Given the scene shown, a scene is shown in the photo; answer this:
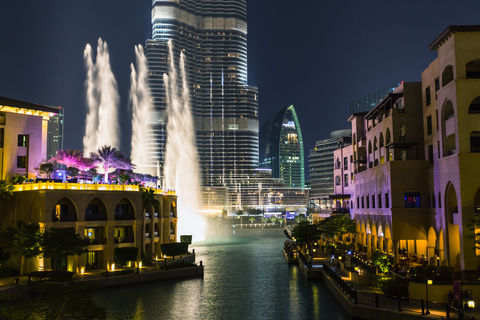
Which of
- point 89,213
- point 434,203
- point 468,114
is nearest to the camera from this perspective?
point 468,114

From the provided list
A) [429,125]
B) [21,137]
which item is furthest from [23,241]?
[429,125]

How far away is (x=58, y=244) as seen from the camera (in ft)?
162

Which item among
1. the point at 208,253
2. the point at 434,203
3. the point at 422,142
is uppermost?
the point at 422,142

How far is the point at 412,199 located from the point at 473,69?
16831 millimetres

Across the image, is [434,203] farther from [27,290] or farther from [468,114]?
[27,290]

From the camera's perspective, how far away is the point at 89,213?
59.6 m

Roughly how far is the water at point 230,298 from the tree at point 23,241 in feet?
32.9

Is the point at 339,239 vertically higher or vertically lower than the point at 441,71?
lower

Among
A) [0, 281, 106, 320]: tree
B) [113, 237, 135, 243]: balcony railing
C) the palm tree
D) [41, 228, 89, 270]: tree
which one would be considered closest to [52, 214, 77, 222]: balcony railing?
[41, 228, 89, 270]: tree

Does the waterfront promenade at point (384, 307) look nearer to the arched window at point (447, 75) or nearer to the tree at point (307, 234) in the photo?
the arched window at point (447, 75)

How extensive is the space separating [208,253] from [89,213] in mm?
34594

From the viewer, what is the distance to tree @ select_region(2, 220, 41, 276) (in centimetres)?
4953

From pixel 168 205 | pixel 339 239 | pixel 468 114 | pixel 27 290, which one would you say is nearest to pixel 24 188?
pixel 27 290

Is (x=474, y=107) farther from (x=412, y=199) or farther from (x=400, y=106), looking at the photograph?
(x=400, y=106)
